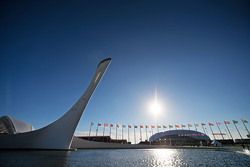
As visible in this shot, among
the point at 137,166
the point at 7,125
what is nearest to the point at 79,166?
the point at 137,166

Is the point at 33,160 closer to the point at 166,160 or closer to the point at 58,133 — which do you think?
the point at 166,160

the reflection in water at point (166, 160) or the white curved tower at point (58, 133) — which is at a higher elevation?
the white curved tower at point (58, 133)

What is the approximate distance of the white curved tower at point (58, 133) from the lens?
2491 centimetres

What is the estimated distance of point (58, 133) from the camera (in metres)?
25.2

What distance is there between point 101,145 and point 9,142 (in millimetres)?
21128

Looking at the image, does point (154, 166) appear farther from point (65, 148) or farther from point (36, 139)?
point (36, 139)

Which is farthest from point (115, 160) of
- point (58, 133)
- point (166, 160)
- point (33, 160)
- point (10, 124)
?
point (10, 124)

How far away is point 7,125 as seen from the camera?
36.9 meters

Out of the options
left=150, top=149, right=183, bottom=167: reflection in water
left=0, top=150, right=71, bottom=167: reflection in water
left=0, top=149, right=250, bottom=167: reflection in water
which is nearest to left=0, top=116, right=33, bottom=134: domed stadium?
left=0, top=149, right=250, bottom=167: reflection in water

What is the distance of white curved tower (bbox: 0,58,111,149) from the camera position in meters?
24.9

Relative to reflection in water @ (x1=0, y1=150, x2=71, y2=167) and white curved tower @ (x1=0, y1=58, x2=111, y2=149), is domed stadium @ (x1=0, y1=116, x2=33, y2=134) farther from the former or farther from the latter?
reflection in water @ (x1=0, y1=150, x2=71, y2=167)

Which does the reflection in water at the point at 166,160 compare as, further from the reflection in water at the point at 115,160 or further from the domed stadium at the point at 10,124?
the domed stadium at the point at 10,124

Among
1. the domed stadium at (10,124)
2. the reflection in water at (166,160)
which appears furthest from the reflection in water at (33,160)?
the domed stadium at (10,124)

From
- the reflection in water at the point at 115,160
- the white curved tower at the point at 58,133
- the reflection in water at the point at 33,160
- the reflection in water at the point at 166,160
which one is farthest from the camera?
the white curved tower at the point at 58,133
